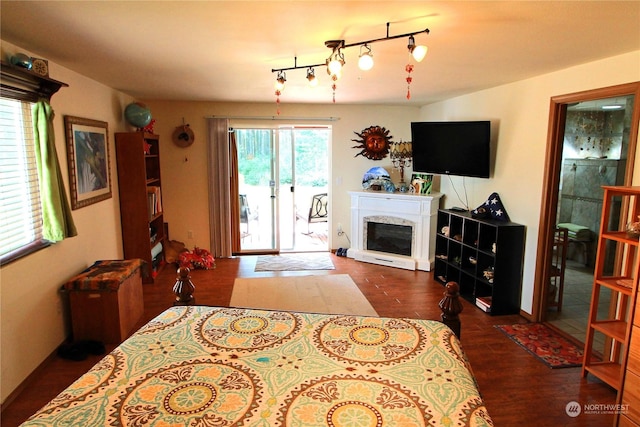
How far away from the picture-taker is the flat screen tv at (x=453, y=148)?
4133 mm

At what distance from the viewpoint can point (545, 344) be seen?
3174 mm

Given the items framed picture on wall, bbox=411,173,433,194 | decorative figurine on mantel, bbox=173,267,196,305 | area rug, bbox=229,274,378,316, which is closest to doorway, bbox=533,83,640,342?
framed picture on wall, bbox=411,173,433,194

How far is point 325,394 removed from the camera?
1.47 m

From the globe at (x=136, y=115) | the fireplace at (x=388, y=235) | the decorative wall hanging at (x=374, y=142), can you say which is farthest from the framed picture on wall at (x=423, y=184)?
the globe at (x=136, y=115)

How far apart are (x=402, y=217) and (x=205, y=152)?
9.79 feet

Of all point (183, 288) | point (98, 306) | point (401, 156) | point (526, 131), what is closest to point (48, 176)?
point (98, 306)

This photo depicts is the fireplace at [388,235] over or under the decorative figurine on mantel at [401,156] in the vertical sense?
under

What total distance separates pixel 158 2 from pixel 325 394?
1.84m

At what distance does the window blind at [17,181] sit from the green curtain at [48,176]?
0.08 meters

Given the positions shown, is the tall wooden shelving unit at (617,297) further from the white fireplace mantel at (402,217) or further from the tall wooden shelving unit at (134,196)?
the tall wooden shelving unit at (134,196)

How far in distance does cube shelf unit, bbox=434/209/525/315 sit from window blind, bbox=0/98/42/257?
12.6 feet

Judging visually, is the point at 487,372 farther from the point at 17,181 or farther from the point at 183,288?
the point at 17,181

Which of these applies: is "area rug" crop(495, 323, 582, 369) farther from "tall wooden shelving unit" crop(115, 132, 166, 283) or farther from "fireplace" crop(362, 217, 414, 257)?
"tall wooden shelving unit" crop(115, 132, 166, 283)

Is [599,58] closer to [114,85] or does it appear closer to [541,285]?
[541,285]
